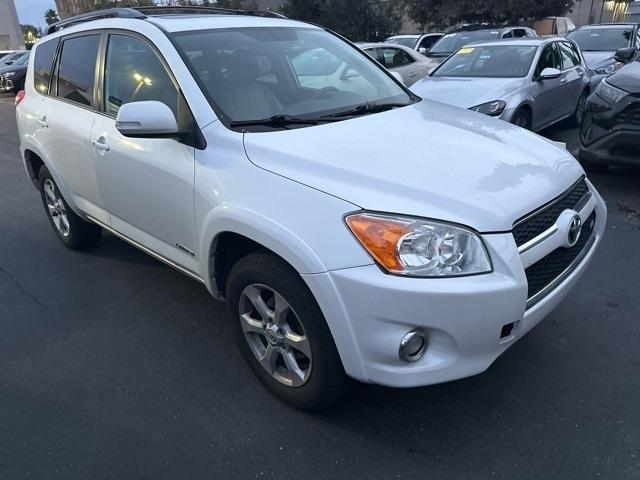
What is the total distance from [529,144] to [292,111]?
4.20 ft

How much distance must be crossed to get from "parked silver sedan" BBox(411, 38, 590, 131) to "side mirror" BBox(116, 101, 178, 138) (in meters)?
4.59

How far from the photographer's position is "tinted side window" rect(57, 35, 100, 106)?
366cm

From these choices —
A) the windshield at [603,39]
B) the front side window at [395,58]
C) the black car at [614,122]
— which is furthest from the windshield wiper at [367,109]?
the windshield at [603,39]

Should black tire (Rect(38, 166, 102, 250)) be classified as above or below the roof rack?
below

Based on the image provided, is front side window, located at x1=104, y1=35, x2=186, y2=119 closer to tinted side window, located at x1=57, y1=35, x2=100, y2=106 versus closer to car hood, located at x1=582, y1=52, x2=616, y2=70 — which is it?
tinted side window, located at x1=57, y1=35, x2=100, y2=106

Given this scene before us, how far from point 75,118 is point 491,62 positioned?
18.9 feet

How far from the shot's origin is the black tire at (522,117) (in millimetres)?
6680

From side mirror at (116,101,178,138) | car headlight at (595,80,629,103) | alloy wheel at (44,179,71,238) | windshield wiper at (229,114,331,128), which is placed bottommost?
alloy wheel at (44,179,71,238)

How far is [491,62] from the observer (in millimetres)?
7488

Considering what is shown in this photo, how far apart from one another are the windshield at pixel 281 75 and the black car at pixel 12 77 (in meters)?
17.6

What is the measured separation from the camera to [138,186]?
317 cm

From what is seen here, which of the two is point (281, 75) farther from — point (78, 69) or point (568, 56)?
point (568, 56)

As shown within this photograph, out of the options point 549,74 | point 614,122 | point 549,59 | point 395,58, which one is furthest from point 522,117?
point 395,58

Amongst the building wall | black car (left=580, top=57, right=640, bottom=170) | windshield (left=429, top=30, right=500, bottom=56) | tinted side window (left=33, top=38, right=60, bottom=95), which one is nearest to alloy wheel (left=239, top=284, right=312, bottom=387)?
tinted side window (left=33, top=38, right=60, bottom=95)
